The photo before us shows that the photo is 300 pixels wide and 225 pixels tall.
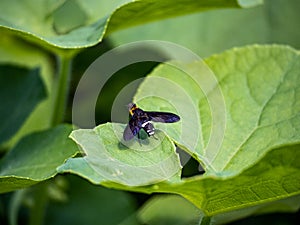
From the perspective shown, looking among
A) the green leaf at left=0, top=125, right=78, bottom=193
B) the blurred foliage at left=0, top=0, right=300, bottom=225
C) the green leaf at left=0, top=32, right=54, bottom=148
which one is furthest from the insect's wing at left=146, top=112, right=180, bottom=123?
the green leaf at left=0, top=32, right=54, bottom=148

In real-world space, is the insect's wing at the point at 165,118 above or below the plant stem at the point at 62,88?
above

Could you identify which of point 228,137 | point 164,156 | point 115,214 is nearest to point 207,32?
point 115,214

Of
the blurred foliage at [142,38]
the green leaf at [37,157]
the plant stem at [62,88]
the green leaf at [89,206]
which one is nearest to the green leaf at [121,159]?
the green leaf at [37,157]

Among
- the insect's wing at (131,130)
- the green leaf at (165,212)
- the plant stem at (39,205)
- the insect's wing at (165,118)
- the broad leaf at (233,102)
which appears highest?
the insect's wing at (131,130)

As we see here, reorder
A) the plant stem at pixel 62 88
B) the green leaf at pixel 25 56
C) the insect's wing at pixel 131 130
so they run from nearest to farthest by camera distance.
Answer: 1. the insect's wing at pixel 131 130
2. the plant stem at pixel 62 88
3. the green leaf at pixel 25 56

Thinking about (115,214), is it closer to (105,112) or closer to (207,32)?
(105,112)

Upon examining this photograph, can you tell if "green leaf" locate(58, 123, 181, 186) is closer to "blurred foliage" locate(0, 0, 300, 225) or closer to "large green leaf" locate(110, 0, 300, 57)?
"blurred foliage" locate(0, 0, 300, 225)

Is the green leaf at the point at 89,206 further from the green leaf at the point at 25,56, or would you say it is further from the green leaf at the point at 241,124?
the green leaf at the point at 241,124
